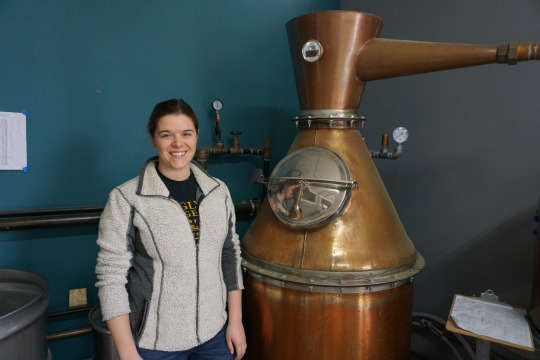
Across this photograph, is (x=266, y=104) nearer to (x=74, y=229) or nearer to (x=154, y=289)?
(x=74, y=229)

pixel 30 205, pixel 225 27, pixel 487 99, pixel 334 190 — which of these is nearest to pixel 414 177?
pixel 487 99

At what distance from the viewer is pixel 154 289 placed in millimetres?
1271

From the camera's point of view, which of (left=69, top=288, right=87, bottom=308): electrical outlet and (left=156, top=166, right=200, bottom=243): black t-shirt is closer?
(left=156, top=166, right=200, bottom=243): black t-shirt

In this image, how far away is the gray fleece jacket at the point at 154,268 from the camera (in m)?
1.23

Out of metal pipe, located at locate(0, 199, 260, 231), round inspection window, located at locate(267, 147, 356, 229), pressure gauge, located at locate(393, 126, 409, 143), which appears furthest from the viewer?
pressure gauge, located at locate(393, 126, 409, 143)

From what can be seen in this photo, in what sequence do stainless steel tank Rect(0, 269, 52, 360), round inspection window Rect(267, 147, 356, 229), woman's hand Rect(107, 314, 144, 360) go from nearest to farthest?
1. woman's hand Rect(107, 314, 144, 360)
2. stainless steel tank Rect(0, 269, 52, 360)
3. round inspection window Rect(267, 147, 356, 229)

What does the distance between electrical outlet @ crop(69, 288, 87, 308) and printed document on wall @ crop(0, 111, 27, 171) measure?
74 cm

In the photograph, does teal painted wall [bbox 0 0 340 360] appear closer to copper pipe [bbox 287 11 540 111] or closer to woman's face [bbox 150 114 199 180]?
copper pipe [bbox 287 11 540 111]

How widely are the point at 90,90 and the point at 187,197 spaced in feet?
3.67

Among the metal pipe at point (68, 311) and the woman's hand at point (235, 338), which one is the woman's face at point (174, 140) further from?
the metal pipe at point (68, 311)

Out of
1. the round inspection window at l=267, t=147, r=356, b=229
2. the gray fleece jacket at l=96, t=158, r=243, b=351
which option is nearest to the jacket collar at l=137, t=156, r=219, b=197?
the gray fleece jacket at l=96, t=158, r=243, b=351

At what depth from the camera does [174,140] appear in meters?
1.32

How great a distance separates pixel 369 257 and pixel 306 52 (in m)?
1.03

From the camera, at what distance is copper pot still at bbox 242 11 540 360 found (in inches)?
59.6
